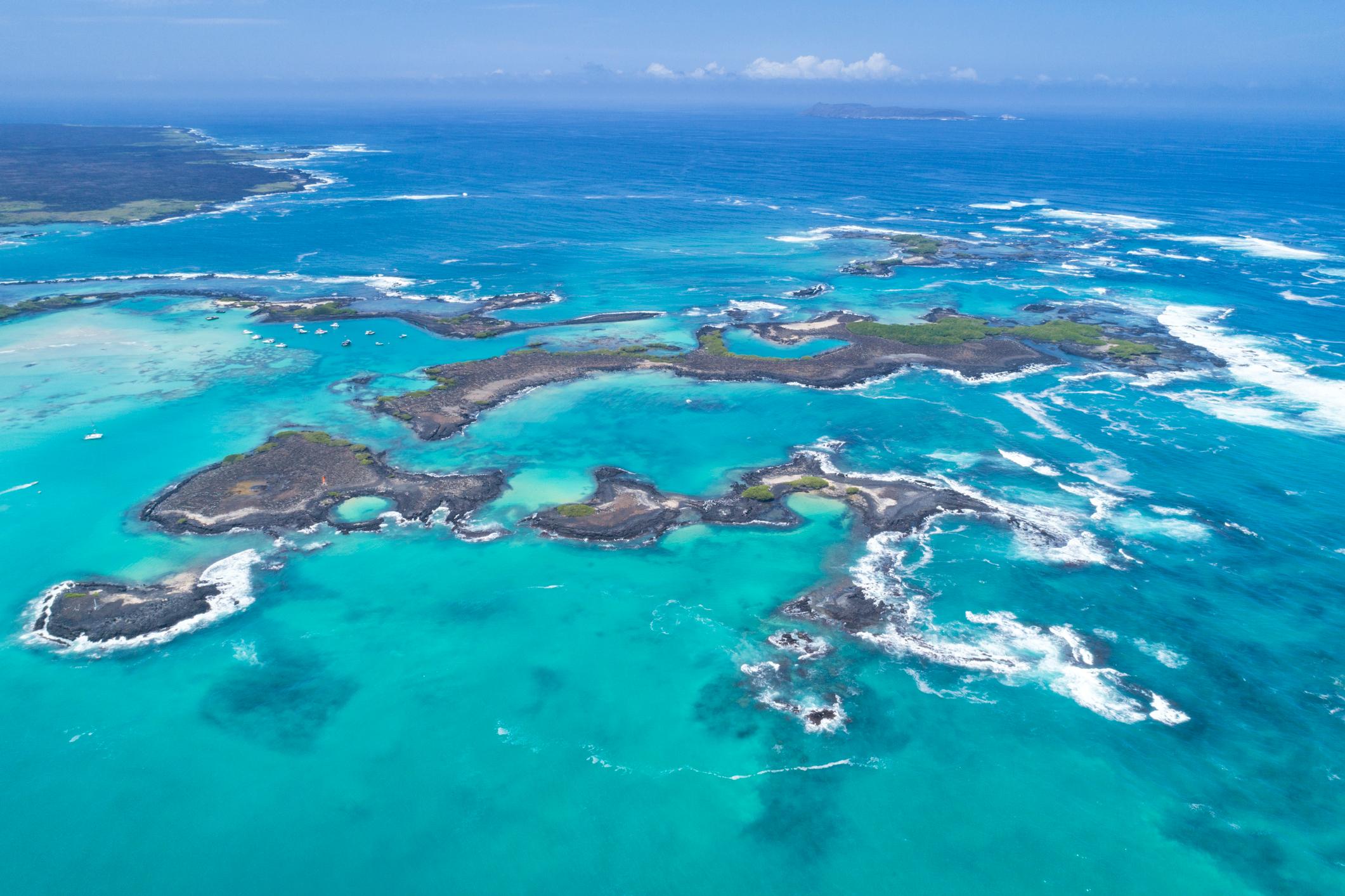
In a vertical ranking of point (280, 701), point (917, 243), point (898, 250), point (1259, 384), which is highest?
point (917, 243)

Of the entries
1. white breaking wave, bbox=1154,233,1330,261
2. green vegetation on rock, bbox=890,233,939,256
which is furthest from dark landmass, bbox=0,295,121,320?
white breaking wave, bbox=1154,233,1330,261

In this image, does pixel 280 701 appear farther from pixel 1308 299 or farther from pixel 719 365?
pixel 1308 299

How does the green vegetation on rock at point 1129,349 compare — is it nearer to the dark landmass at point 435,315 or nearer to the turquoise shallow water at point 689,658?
the turquoise shallow water at point 689,658

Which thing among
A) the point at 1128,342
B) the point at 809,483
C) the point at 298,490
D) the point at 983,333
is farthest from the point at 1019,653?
the point at 1128,342

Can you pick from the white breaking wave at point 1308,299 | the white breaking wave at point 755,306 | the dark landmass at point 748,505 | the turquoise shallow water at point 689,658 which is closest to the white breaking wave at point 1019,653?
the turquoise shallow water at point 689,658

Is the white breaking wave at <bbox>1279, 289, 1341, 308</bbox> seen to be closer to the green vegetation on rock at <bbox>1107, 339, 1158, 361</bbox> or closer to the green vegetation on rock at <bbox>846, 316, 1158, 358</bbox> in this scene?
the green vegetation on rock at <bbox>1107, 339, 1158, 361</bbox>
